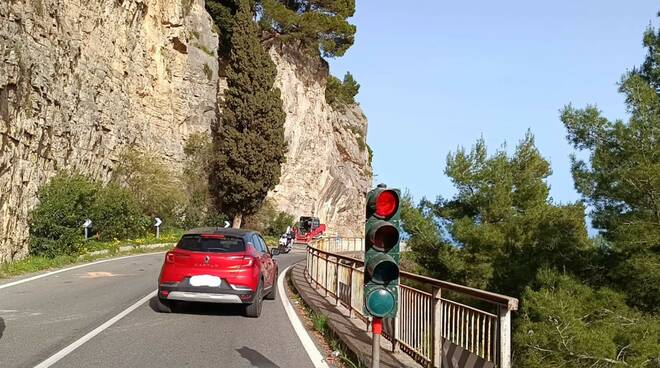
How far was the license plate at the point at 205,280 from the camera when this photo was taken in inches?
412

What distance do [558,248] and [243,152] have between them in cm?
2849

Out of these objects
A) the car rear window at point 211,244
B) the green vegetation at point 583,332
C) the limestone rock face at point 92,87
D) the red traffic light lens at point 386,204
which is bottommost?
the green vegetation at point 583,332

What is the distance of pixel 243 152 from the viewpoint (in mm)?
43875

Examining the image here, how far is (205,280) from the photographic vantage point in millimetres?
10477

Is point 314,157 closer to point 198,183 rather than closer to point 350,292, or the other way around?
point 198,183

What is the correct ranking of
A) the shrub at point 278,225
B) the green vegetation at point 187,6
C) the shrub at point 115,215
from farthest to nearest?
1. the shrub at point 278,225
2. the green vegetation at point 187,6
3. the shrub at point 115,215

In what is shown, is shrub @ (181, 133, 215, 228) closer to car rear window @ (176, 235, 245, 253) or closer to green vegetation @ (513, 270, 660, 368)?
green vegetation @ (513, 270, 660, 368)

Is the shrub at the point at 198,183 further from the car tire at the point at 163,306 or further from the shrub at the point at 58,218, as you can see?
the car tire at the point at 163,306

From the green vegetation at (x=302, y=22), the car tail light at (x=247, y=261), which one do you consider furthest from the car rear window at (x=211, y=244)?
the green vegetation at (x=302, y=22)

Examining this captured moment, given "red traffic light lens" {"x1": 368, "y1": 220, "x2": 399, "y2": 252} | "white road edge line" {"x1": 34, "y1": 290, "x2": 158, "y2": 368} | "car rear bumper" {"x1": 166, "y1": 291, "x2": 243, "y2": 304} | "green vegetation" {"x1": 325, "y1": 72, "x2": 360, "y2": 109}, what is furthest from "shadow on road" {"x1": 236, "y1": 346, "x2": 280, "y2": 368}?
"green vegetation" {"x1": 325, "y1": 72, "x2": 360, "y2": 109}

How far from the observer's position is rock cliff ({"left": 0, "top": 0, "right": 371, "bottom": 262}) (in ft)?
69.2

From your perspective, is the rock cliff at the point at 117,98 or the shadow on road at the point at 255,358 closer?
the shadow on road at the point at 255,358

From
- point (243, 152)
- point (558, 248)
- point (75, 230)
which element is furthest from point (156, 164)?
point (558, 248)

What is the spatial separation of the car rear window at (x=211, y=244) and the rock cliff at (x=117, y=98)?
37.4ft
